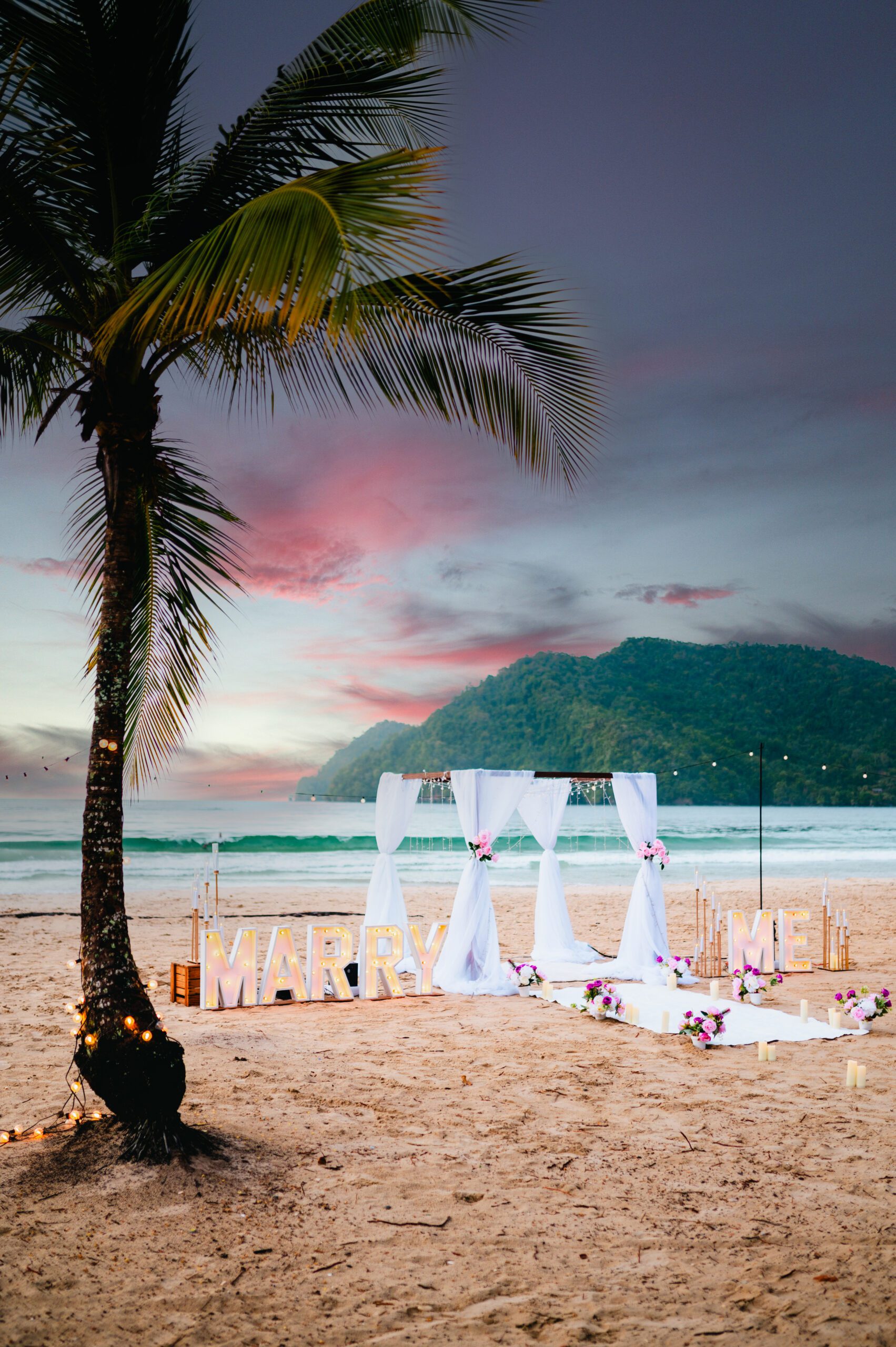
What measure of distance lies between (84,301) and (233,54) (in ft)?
8.38

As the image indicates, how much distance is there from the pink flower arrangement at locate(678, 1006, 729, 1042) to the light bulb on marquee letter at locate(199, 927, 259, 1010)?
12.6 feet

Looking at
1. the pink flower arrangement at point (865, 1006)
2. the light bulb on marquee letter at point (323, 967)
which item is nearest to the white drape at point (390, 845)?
the light bulb on marquee letter at point (323, 967)

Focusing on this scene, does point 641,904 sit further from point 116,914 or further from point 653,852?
point 116,914

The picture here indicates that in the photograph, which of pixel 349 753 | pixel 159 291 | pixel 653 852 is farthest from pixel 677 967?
pixel 349 753

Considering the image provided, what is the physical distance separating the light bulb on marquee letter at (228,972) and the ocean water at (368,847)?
15105 millimetres

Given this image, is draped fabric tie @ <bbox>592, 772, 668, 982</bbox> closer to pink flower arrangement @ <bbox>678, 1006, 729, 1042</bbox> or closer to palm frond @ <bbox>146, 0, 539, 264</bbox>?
pink flower arrangement @ <bbox>678, 1006, 729, 1042</bbox>

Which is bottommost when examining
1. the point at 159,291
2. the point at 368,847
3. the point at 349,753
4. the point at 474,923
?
the point at 368,847

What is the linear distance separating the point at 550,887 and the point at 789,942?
2857mm

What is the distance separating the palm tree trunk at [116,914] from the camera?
13.0 feet

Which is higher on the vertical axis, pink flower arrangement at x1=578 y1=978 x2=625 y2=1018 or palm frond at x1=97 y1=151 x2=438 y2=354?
palm frond at x1=97 y1=151 x2=438 y2=354

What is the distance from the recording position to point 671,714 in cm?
4609

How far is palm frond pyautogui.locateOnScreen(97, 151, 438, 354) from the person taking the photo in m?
2.57

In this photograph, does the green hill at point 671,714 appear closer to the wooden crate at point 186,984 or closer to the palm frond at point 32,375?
the wooden crate at point 186,984

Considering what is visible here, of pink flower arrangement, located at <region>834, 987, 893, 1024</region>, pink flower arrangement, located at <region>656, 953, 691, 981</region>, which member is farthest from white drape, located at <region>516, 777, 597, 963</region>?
pink flower arrangement, located at <region>834, 987, 893, 1024</region>
